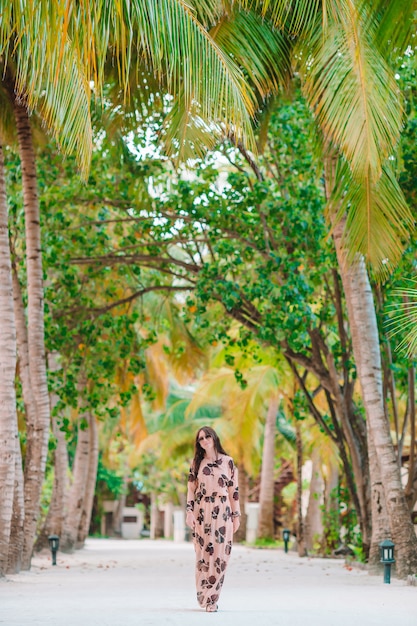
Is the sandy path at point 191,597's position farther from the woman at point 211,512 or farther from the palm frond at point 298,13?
the palm frond at point 298,13

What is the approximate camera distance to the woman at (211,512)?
9.41 metres

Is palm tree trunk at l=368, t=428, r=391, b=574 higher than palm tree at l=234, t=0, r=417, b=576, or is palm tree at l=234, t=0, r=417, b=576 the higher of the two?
palm tree at l=234, t=0, r=417, b=576

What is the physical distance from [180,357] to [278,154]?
8346 mm

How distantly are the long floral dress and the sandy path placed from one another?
0.95ft

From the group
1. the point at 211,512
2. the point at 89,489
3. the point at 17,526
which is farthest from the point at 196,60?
the point at 89,489

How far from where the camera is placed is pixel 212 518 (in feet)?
31.3

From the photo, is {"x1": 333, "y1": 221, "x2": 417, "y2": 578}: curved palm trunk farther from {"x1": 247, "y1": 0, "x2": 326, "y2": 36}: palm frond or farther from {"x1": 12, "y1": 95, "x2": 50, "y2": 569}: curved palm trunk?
{"x1": 12, "y1": 95, "x2": 50, "y2": 569}: curved palm trunk

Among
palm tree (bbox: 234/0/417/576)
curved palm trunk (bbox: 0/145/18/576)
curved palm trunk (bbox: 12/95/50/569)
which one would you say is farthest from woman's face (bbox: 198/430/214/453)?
curved palm trunk (bbox: 12/95/50/569)

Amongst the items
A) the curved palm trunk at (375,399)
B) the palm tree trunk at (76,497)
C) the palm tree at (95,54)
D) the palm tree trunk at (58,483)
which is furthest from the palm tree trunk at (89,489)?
the palm tree at (95,54)

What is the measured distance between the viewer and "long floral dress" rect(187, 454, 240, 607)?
9406mm

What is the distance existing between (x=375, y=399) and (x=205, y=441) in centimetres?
520

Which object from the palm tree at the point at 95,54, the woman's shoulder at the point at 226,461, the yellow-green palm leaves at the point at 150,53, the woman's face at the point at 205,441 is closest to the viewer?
the palm tree at the point at 95,54

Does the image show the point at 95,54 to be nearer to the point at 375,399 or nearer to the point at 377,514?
the point at 375,399

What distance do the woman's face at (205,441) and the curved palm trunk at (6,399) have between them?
4163mm
